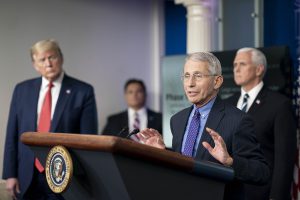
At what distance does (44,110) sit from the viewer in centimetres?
370

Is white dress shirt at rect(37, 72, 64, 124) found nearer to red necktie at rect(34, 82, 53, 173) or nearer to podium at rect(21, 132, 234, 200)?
red necktie at rect(34, 82, 53, 173)

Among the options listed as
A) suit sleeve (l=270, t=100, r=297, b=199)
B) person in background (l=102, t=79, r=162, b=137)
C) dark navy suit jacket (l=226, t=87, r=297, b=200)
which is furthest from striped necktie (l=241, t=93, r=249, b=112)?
person in background (l=102, t=79, r=162, b=137)

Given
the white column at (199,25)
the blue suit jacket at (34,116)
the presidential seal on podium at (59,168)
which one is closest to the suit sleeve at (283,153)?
the blue suit jacket at (34,116)

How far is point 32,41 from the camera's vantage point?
5.70 meters

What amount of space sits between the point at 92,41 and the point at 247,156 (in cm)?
421

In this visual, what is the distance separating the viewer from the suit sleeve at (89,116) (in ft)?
12.1

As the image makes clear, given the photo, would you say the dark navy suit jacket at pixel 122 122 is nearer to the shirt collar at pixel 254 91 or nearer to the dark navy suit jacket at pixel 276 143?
the shirt collar at pixel 254 91

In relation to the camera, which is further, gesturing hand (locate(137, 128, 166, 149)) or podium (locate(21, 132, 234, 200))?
gesturing hand (locate(137, 128, 166, 149))

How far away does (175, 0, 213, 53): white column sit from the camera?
5.35 m

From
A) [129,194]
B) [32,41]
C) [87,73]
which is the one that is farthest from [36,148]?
[87,73]

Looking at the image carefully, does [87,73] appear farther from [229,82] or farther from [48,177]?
[48,177]

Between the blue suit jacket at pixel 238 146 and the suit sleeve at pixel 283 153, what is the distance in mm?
1209

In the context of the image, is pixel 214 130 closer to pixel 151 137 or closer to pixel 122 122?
pixel 151 137

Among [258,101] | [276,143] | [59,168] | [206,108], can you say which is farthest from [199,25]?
[59,168]
